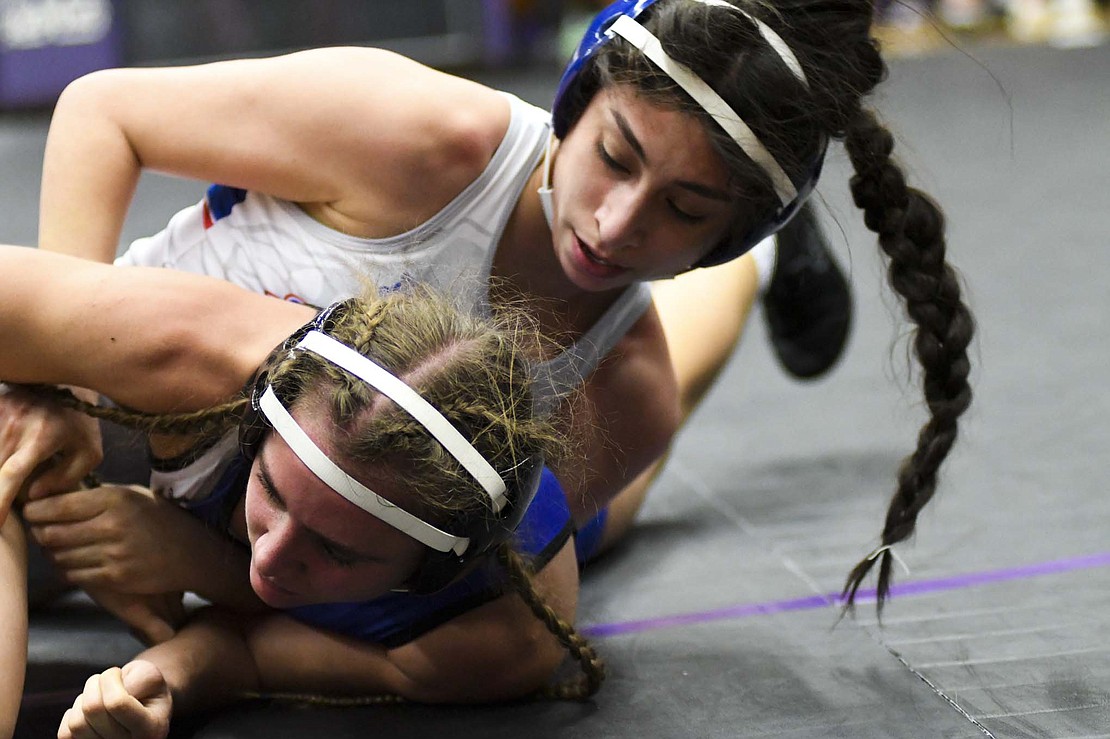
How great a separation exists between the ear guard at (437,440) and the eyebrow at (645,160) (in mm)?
415

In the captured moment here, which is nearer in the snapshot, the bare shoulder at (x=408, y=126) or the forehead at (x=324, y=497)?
the forehead at (x=324, y=497)

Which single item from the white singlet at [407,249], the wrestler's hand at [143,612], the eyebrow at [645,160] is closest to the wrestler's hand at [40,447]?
the wrestler's hand at [143,612]

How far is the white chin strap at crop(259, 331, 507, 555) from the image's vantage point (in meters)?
1.38

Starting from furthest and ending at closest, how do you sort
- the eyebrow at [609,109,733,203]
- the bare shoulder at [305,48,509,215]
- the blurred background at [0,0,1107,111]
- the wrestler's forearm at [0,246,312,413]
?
the blurred background at [0,0,1107,111]
the bare shoulder at [305,48,509,215]
the eyebrow at [609,109,733,203]
the wrestler's forearm at [0,246,312,413]

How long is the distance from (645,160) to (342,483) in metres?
0.58

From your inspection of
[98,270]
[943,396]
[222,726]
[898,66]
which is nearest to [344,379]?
[98,270]

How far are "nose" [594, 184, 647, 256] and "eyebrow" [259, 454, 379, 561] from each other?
0.51 m

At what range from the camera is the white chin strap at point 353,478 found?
54.5 inches

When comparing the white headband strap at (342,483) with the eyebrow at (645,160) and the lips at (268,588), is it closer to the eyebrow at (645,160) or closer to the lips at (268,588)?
the lips at (268,588)

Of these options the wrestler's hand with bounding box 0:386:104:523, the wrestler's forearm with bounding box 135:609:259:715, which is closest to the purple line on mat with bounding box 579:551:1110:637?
the wrestler's forearm with bounding box 135:609:259:715

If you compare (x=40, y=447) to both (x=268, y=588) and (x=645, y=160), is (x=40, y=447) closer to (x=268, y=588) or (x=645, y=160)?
(x=268, y=588)

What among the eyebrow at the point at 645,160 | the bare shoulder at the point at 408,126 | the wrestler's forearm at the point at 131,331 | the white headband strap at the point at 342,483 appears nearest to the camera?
the white headband strap at the point at 342,483

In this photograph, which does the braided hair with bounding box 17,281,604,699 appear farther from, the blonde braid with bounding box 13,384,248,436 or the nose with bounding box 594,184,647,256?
the nose with bounding box 594,184,647,256

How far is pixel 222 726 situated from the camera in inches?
64.7
